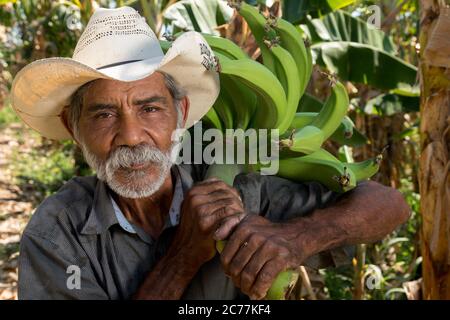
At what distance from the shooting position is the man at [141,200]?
1.49 metres

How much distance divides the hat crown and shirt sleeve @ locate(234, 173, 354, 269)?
45 cm

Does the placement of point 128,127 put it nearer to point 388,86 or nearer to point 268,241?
point 268,241

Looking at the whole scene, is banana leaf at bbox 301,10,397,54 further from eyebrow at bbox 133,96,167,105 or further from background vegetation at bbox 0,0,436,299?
eyebrow at bbox 133,96,167,105

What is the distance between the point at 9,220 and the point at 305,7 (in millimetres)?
4264

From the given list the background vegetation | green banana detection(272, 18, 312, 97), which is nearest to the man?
green banana detection(272, 18, 312, 97)

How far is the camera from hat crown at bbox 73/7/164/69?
61.5 inches

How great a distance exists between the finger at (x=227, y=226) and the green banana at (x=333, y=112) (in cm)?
45

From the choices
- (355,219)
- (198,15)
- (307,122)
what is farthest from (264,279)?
(198,15)

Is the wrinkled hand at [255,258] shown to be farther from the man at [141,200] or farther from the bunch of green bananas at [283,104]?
the bunch of green bananas at [283,104]

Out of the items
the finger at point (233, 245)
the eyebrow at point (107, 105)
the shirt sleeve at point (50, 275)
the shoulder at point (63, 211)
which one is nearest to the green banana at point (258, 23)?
the eyebrow at point (107, 105)

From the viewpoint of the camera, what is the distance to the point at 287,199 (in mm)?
1694

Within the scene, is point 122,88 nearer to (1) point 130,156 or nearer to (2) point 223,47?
(1) point 130,156

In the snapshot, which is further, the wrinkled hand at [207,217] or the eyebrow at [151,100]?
the eyebrow at [151,100]
